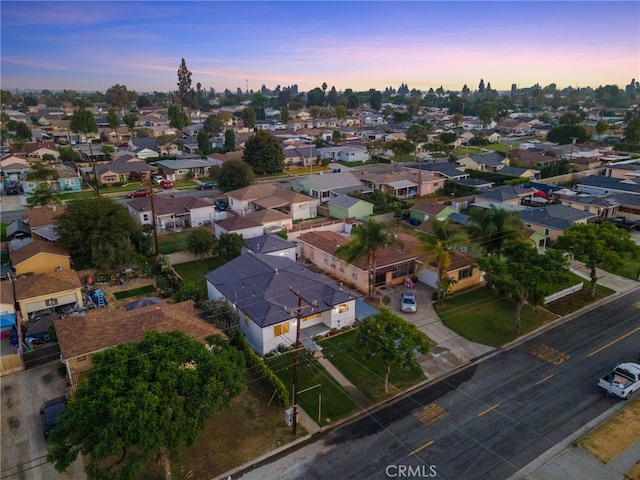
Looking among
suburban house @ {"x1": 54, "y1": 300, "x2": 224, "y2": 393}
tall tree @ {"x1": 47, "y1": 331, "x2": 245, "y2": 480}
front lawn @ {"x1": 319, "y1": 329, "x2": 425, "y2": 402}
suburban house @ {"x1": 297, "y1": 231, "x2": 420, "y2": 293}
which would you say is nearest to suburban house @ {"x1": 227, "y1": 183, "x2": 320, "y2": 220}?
suburban house @ {"x1": 297, "y1": 231, "x2": 420, "y2": 293}

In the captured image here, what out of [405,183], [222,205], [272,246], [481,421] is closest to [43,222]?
[222,205]

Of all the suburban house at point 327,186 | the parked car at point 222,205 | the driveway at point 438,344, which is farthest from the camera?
the suburban house at point 327,186

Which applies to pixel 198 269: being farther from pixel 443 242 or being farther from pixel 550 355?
pixel 550 355

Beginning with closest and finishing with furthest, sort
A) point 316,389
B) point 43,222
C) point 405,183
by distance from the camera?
point 316,389 → point 43,222 → point 405,183

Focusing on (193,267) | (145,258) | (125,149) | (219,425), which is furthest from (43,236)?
(125,149)

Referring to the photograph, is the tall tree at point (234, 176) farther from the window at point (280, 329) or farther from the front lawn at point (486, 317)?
the window at point (280, 329)

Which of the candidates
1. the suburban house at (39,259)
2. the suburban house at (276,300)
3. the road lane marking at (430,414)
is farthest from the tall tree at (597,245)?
the suburban house at (39,259)

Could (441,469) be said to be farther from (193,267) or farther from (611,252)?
(193,267)

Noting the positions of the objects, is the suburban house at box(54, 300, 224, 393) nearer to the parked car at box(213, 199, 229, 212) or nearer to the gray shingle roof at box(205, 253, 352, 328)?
the gray shingle roof at box(205, 253, 352, 328)
